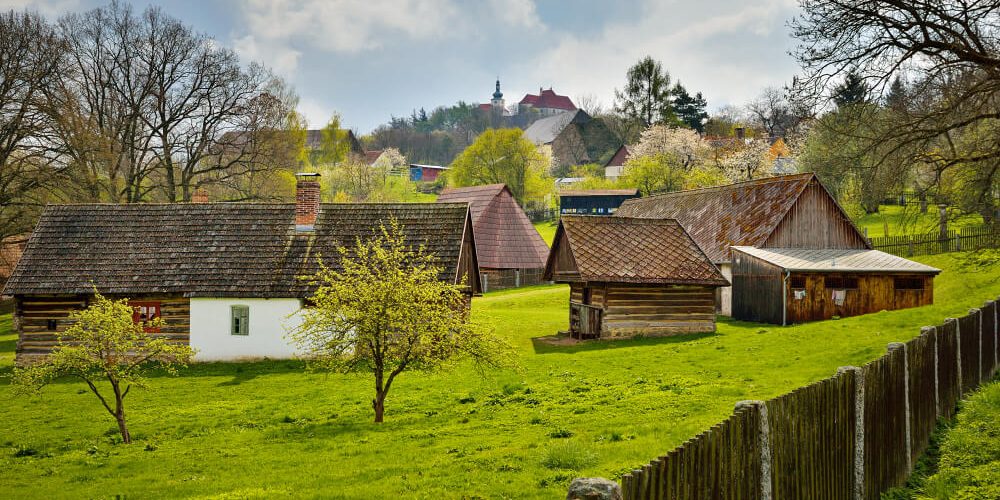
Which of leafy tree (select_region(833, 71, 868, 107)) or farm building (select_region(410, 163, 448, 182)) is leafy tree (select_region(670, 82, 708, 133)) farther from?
leafy tree (select_region(833, 71, 868, 107))

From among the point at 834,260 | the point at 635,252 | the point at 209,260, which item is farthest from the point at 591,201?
the point at 209,260

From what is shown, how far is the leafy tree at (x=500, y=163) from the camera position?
76.2m

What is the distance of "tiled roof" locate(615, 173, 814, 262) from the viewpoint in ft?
113

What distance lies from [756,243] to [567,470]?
81.4 feet

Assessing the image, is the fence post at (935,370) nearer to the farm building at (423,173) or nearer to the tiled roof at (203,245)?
the tiled roof at (203,245)

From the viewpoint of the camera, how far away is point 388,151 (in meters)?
112

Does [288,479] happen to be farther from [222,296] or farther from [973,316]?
[222,296]

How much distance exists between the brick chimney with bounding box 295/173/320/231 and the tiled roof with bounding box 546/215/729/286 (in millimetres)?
9026

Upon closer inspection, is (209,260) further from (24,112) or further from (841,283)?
(841,283)

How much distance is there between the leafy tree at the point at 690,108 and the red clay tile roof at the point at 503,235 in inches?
1663

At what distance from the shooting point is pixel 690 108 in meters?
89.0

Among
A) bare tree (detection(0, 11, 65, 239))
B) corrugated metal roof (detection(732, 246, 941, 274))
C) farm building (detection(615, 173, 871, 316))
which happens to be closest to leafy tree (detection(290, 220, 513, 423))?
corrugated metal roof (detection(732, 246, 941, 274))

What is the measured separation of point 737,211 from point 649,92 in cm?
5604

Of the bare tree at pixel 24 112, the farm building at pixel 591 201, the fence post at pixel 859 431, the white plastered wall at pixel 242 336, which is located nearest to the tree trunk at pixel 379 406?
the fence post at pixel 859 431
